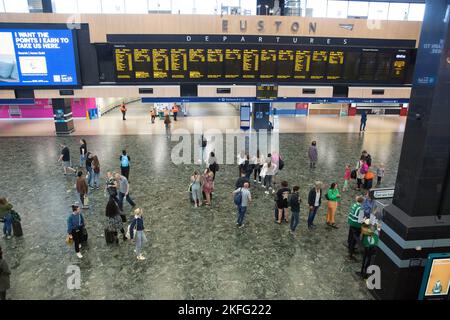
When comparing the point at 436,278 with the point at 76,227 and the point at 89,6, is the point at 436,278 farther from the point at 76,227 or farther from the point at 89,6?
the point at 89,6

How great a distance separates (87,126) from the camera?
81.3 ft

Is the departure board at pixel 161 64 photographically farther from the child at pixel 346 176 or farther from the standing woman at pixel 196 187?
the child at pixel 346 176

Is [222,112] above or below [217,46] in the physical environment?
below

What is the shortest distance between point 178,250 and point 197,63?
12253 millimetres

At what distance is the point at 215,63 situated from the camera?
17891 mm

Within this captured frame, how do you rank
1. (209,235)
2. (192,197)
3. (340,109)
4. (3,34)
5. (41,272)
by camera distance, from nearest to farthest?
1. (41,272)
2. (209,235)
3. (192,197)
4. (3,34)
5. (340,109)

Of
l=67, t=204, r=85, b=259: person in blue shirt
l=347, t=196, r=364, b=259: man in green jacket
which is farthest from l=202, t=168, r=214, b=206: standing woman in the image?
l=347, t=196, r=364, b=259: man in green jacket

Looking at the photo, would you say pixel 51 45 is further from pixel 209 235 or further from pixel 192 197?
pixel 209 235

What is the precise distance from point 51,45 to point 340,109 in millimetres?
24933

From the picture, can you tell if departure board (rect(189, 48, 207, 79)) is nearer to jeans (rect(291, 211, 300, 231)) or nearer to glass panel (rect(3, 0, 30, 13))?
glass panel (rect(3, 0, 30, 13))

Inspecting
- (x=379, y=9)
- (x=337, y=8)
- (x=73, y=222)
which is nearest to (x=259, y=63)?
(x=337, y=8)

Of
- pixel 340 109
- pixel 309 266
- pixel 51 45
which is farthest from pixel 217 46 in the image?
pixel 340 109

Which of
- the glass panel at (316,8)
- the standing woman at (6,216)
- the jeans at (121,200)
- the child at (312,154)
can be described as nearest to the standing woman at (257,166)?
the child at (312,154)

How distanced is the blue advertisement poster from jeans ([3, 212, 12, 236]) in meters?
11.7
